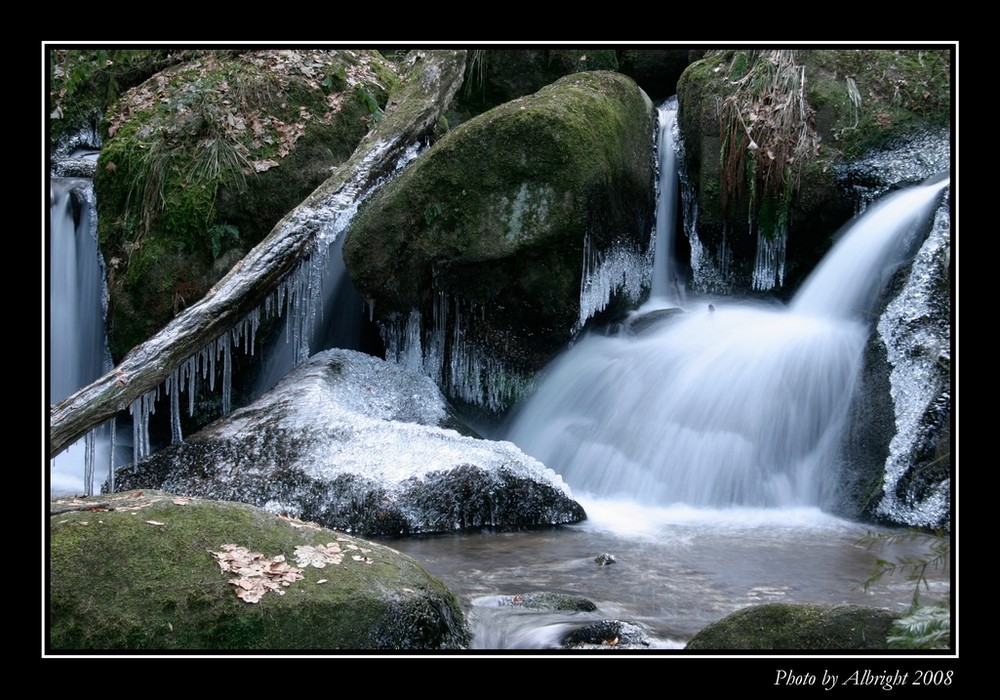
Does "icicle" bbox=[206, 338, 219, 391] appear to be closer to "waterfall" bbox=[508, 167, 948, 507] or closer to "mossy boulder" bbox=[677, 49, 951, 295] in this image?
"waterfall" bbox=[508, 167, 948, 507]

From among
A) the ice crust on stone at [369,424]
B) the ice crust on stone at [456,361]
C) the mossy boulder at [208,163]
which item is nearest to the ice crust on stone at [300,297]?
the ice crust on stone at [369,424]

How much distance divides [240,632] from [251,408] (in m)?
4.17

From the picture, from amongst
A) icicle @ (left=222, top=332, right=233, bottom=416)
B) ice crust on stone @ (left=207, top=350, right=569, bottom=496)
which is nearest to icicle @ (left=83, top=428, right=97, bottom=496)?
ice crust on stone @ (left=207, top=350, right=569, bottom=496)

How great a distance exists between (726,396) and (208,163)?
570 centimetres

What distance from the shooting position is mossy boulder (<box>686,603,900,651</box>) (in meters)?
3.36

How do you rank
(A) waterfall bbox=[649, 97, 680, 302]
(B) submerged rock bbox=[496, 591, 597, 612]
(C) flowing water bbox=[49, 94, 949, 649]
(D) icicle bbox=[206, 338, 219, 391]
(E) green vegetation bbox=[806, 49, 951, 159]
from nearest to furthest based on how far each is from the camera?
(B) submerged rock bbox=[496, 591, 597, 612]
(C) flowing water bbox=[49, 94, 949, 649]
(D) icicle bbox=[206, 338, 219, 391]
(E) green vegetation bbox=[806, 49, 951, 159]
(A) waterfall bbox=[649, 97, 680, 302]

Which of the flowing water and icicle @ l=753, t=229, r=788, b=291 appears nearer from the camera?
the flowing water

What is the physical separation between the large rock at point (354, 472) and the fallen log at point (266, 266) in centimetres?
69

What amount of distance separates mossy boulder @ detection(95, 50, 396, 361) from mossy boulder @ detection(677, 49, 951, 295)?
13.0ft

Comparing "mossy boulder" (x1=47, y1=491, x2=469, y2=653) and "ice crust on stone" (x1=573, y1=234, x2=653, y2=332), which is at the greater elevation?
"ice crust on stone" (x1=573, y1=234, x2=653, y2=332)

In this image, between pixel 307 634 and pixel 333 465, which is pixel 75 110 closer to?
pixel 333 465

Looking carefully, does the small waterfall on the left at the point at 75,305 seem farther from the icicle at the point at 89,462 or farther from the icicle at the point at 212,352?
the icicle at the point at 89,462

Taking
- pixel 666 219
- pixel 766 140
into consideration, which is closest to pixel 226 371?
pixel 666 219

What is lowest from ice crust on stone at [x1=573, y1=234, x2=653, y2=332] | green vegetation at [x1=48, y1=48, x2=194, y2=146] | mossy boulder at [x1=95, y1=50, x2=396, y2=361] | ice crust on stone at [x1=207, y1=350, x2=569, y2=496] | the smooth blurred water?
the smooth blurred water
